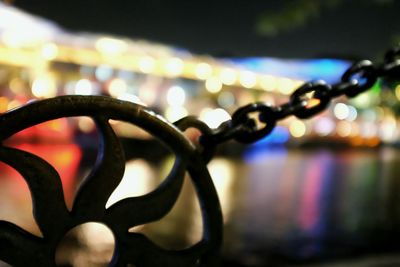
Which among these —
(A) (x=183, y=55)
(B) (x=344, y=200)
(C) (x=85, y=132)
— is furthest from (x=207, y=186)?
(A) (x=183, y=55)

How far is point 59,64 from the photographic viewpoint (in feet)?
107

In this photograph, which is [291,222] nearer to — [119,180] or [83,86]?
[119,180]

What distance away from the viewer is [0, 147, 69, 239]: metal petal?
1.32 m

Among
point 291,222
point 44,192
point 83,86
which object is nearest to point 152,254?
point 44,192

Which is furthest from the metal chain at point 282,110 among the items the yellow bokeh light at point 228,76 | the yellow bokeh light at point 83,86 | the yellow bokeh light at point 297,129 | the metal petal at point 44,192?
the yellow bokeh light at point 228,76

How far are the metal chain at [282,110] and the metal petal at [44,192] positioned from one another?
1.52 feet

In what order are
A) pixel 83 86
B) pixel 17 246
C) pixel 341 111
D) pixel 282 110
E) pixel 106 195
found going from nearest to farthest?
1. pixel 17 246
2. pixel 106 195
3. pixel 282 110
4. pixel 83 86
5. pixel 341 111

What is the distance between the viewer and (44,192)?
1342 mm

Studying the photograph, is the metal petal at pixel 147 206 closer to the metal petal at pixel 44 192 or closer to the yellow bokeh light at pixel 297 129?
the metal petal at pixel 44 192

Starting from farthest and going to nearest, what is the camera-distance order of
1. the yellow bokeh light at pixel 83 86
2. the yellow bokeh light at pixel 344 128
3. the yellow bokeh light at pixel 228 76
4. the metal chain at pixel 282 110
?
the yellow bokeh light at pixel 344 128 → the yellow bokeh light at pixel 228 76 → the yellow bokeh light at pixel 83 86 → the metal chain at pixel 282 110

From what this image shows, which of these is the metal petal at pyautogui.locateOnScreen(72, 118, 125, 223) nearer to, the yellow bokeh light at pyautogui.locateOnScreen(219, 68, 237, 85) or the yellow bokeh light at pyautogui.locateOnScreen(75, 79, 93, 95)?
the yellow bokeh light at pyautogui.locateOnScreen(75, 79, 93, 95)

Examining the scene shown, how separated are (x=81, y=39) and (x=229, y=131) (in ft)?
112

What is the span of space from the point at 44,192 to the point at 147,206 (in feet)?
1.00

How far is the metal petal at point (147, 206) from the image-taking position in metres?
1.43
